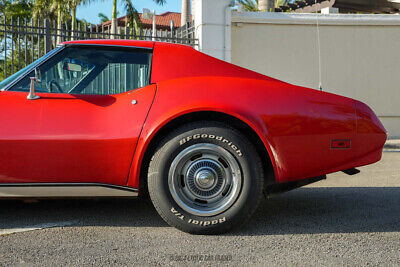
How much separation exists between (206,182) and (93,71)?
47.6 inches

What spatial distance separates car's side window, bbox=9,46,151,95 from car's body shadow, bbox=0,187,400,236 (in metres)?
1.02

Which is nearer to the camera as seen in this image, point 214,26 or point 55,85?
point 55,85

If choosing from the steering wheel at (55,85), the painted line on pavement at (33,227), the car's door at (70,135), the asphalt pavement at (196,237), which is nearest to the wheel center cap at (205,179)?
the asphalt pavement at (196,237)

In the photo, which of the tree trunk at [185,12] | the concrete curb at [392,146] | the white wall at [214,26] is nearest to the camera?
the concrete curb at [392,146]

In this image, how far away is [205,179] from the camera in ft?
10.5

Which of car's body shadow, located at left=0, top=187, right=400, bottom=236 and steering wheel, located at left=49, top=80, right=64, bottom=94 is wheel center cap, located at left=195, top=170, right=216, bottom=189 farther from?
steering wheel, located at left=49, top=80, right=64, bottom=94

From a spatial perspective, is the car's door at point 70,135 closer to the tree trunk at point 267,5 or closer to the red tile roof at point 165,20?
the tree trunk at point 267,5

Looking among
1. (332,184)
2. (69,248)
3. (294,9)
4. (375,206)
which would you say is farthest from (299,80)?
(69,248)

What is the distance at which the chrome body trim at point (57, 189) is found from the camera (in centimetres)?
325

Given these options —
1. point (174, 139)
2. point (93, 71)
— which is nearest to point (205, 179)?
point (174, 139)

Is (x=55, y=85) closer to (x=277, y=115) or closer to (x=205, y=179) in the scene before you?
(x=205, y=179)

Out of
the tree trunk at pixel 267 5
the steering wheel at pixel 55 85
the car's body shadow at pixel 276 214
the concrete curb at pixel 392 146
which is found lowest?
the concrete curb at pixel 392 146

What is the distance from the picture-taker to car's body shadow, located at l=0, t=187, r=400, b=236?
347 cm

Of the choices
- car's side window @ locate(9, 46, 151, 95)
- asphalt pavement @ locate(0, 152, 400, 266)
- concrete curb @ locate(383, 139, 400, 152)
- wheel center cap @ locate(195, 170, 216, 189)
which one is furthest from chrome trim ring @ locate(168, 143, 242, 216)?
concrete curb @ locate(383, 139, 400, 152)
